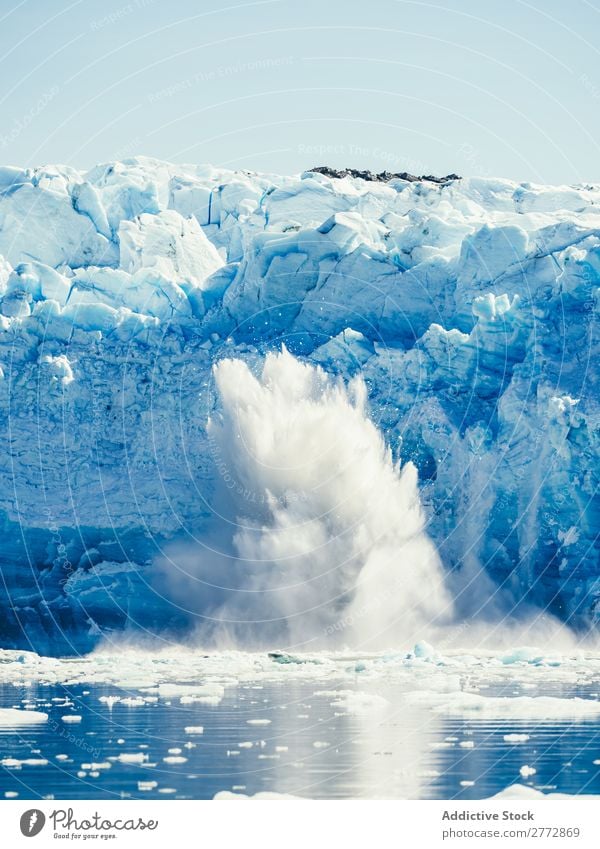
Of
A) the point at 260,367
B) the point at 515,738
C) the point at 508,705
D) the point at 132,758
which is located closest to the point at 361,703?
the point at 508,705

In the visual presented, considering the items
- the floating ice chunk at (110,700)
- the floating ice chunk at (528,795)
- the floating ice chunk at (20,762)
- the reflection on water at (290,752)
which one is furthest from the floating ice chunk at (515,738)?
the floating ice chunk at (110,700)

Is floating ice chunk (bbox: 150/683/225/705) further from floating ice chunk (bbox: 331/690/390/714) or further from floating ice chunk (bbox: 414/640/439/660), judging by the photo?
floating ice chunk (bbox: 414/640/439/660)

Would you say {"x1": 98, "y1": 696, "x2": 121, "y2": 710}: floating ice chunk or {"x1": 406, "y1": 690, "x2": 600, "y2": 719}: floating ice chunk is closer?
{"x1": 406, "y1": 690, "x2": 600, "y2": 719}: floating ice chunk

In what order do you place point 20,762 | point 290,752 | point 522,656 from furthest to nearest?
point 522,656 → point 290,752 → point 20,762

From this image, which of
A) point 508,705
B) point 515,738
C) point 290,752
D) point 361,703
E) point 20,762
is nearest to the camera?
point 20,762

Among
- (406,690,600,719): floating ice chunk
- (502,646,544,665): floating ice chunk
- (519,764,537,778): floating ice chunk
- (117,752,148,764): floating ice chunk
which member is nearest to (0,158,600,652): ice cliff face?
(502,646,544,665): floating ice chunk

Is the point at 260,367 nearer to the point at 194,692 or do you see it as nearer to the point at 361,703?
the point at 194,692
